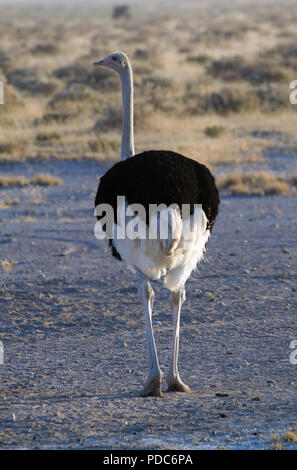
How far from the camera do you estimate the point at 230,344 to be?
276 inches

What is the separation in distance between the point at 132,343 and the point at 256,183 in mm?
7845

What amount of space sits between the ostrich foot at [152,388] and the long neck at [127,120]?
1.63m

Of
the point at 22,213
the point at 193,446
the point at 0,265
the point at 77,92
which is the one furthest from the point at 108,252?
the point at 77,92

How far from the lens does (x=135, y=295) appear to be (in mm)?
8602

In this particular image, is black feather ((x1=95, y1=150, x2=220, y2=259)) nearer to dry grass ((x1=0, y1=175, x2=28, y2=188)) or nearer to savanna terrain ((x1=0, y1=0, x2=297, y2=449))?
savanna terrain ((x1=0, y1=0, x2=297, y2=449))

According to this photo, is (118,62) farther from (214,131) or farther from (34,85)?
(34,85)

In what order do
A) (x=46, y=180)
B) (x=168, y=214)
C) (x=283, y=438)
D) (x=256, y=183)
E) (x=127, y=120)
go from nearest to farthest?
(x=283, y=438) < (x=168, y=214) < (x=127, y=120) < (x=256, y=183) < (x=46, y=180)

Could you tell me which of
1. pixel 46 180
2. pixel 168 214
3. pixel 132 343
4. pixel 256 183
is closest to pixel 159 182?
pixel 168 214

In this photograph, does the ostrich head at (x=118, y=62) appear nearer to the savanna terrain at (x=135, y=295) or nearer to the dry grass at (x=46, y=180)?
the savanna terrain at (x=135, y=295)

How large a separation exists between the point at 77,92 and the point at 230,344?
64.0ft

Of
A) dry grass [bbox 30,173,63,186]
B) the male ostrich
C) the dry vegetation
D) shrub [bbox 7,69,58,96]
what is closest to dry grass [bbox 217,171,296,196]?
the dry vegetation

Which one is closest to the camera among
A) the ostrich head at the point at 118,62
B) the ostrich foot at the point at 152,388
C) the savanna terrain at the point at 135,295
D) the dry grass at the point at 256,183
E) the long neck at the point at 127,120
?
the savanna terrain at the point at 135,295

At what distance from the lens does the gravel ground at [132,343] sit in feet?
17.0

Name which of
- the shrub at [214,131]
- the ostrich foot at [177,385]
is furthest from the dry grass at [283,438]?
the shrub at [214,131]
